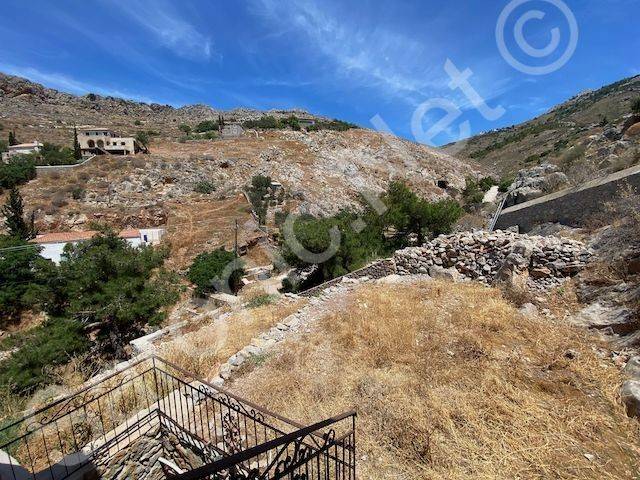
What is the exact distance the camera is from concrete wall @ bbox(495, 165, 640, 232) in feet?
22.5

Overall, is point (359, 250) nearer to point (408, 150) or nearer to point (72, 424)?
point (72, 424)

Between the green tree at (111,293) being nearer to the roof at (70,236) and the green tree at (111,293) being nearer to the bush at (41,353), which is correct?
the bush at (41,353)

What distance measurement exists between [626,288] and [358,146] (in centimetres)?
3563

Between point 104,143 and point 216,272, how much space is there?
2739 cm

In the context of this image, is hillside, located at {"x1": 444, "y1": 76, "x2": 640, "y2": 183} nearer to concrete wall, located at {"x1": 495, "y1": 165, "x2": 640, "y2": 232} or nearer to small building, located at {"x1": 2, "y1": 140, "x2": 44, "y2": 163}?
concrete wall, located at {"x1": 495, "y1": 165, "x2": 640, "y2": 232}

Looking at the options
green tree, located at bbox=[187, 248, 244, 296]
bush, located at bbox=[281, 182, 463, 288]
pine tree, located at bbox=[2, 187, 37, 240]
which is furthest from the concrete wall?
pine tree, located at bbox=[2, 187, 37, 240]

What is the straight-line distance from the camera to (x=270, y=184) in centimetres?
2744

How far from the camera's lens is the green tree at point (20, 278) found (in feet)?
40.2

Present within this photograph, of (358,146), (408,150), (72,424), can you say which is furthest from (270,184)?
(72,424)

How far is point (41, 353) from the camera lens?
31.3 feet

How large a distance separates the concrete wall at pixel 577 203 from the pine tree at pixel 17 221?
23.7 meters

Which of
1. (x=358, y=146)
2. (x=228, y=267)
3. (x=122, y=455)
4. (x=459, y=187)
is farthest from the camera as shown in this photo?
(x=358, y=146)

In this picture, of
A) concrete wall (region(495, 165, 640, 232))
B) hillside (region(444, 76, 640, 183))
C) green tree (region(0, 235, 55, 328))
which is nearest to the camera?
concrete wall (region(495, 165, 640, 232))

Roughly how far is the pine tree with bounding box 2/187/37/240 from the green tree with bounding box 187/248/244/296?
9929 mm
